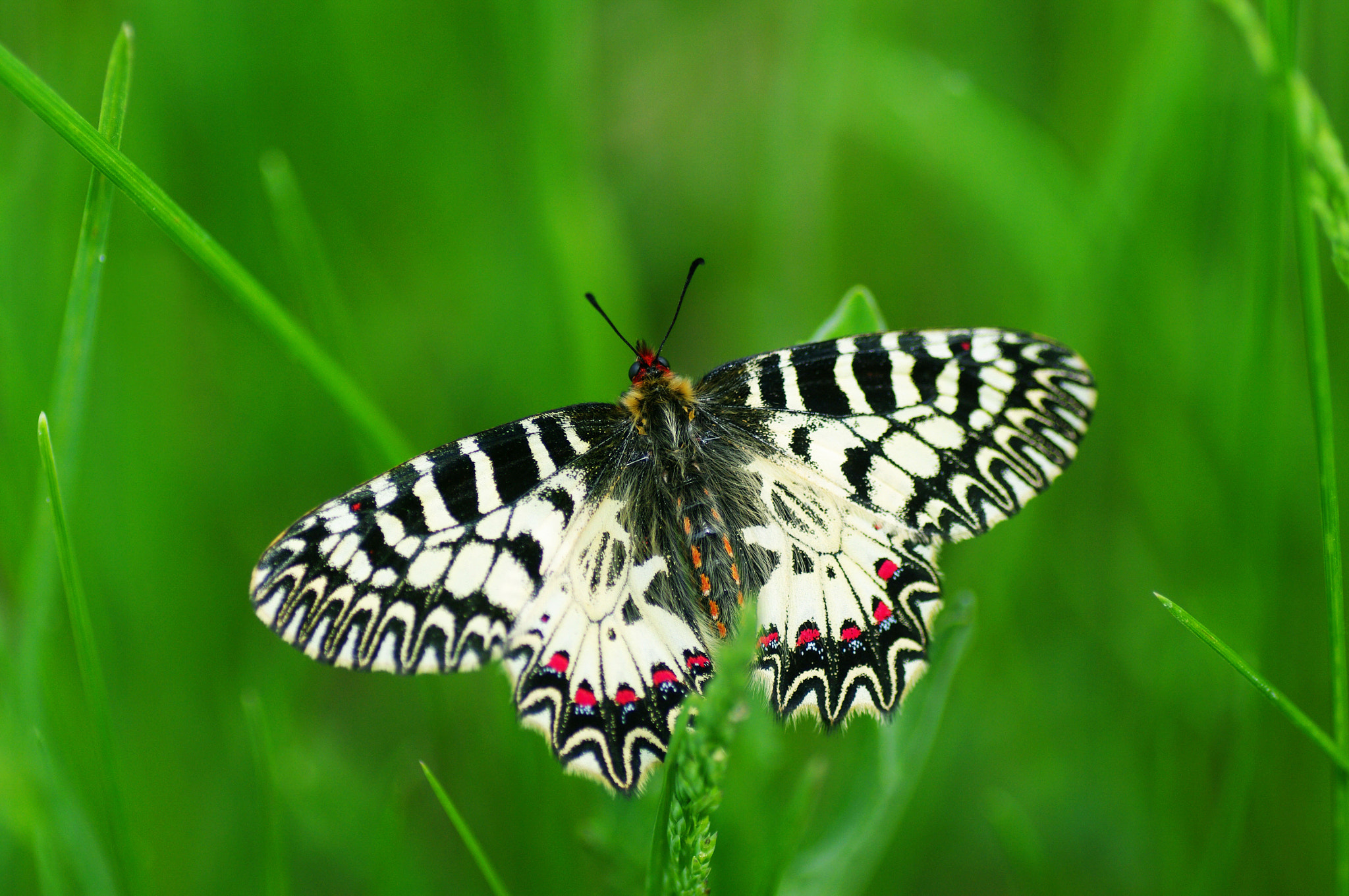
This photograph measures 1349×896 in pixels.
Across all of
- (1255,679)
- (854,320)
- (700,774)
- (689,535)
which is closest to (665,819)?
(700,774)

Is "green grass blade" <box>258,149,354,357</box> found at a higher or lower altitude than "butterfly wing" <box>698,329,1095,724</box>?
higher

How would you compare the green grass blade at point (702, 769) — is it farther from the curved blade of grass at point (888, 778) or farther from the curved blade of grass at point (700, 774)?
the curved blade of grass at point (888, 778)

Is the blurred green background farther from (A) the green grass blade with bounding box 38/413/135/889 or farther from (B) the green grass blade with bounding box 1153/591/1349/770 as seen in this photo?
(B) the green grass blade with bounding box 1153/591/1349/770

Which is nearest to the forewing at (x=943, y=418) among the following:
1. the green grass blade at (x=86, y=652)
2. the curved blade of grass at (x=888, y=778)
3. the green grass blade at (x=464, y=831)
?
the curved blade of grass at (x=888, y=778)

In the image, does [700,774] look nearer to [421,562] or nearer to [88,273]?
[421,562]

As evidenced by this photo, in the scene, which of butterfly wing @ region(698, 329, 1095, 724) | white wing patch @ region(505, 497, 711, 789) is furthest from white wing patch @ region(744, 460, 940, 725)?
white wing patch @ region(505, 497, 711, 789)

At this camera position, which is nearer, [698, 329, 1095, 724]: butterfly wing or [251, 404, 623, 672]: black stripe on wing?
[251, 404, 623, 672]: black stripe on wing

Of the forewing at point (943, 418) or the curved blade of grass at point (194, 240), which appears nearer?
the curved blade of grass at point (194, 240)

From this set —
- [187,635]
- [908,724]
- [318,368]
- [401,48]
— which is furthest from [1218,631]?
[401,48]
